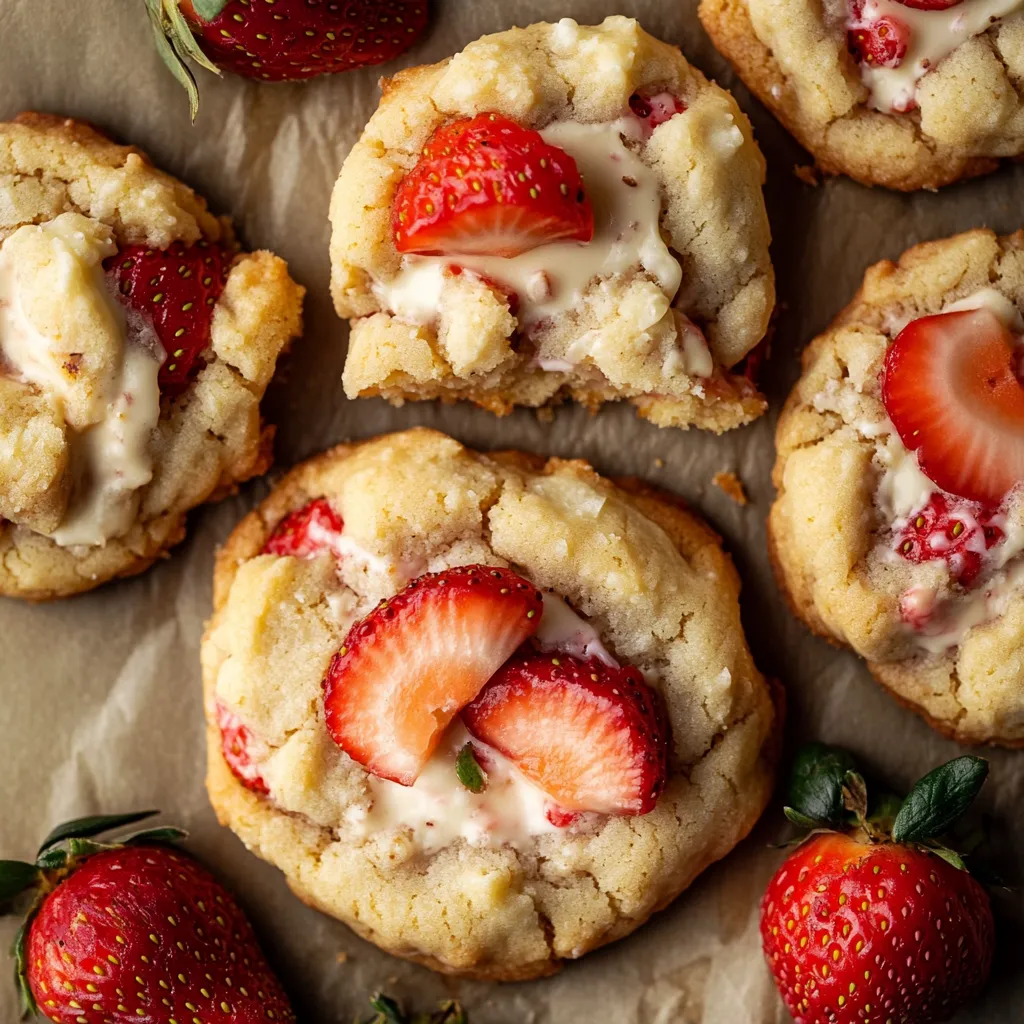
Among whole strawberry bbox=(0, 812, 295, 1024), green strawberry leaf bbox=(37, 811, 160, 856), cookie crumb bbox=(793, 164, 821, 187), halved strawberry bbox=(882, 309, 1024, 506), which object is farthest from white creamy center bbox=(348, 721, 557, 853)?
cookie crumb bbox=(793, 164, 821, 187)

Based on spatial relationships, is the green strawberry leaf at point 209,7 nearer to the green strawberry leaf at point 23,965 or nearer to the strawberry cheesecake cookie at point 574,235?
the strawberry cheesecake cookie at point 574,235

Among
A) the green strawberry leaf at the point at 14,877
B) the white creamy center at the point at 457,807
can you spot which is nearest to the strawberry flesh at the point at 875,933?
the white creamy center at the point at 457,807

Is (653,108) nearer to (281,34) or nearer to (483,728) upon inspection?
(281,34)

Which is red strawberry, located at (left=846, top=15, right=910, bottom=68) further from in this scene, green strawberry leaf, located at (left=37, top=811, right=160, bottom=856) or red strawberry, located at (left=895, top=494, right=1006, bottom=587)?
green strawberry leaf, located at (left=37, top=811, right=160, bottom=856)

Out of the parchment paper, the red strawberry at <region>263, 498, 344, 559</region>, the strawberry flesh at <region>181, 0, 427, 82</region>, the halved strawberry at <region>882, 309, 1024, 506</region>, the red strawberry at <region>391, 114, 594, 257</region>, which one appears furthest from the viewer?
the parchment paper

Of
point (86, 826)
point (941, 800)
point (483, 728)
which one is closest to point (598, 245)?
point (483, 728)
